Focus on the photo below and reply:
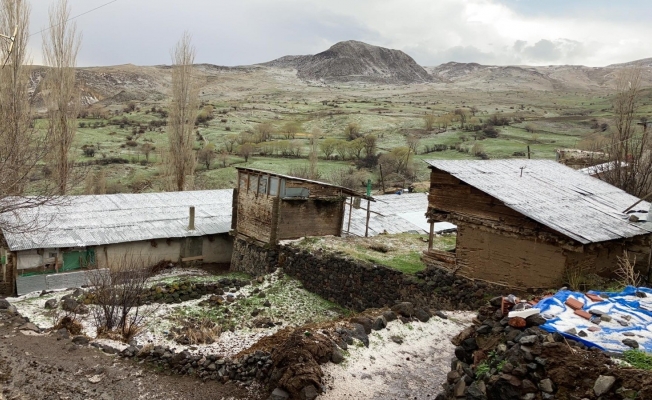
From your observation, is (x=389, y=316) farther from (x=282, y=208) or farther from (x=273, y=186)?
(x=273, y=186)

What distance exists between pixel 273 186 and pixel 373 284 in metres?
5.98

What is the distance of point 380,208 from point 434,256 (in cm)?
1129

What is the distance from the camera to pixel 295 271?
55.5ft

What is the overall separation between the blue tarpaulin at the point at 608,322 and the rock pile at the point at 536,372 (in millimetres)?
153

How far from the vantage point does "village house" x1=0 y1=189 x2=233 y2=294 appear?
16.4 metres

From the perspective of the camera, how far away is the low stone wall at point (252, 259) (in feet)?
58.6

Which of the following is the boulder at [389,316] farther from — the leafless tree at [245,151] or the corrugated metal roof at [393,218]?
the leafless tree at [245,151]

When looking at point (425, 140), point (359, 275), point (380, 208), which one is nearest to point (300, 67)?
point (425, 140)

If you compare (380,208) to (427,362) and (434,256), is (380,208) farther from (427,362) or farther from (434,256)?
(427,362)

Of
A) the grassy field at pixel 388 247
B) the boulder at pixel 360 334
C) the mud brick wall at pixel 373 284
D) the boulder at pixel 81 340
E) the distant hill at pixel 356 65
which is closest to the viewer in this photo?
the boulder at pixel 360 334

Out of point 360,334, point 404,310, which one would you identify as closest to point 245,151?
point 404,310

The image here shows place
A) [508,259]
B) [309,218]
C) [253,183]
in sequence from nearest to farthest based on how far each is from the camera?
1. [508,259]
2. [309,218]
3. [253,183]

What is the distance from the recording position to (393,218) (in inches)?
915

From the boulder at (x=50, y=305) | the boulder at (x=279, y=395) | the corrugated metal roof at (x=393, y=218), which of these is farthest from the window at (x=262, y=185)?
the boulder at (x=279, y=395)
